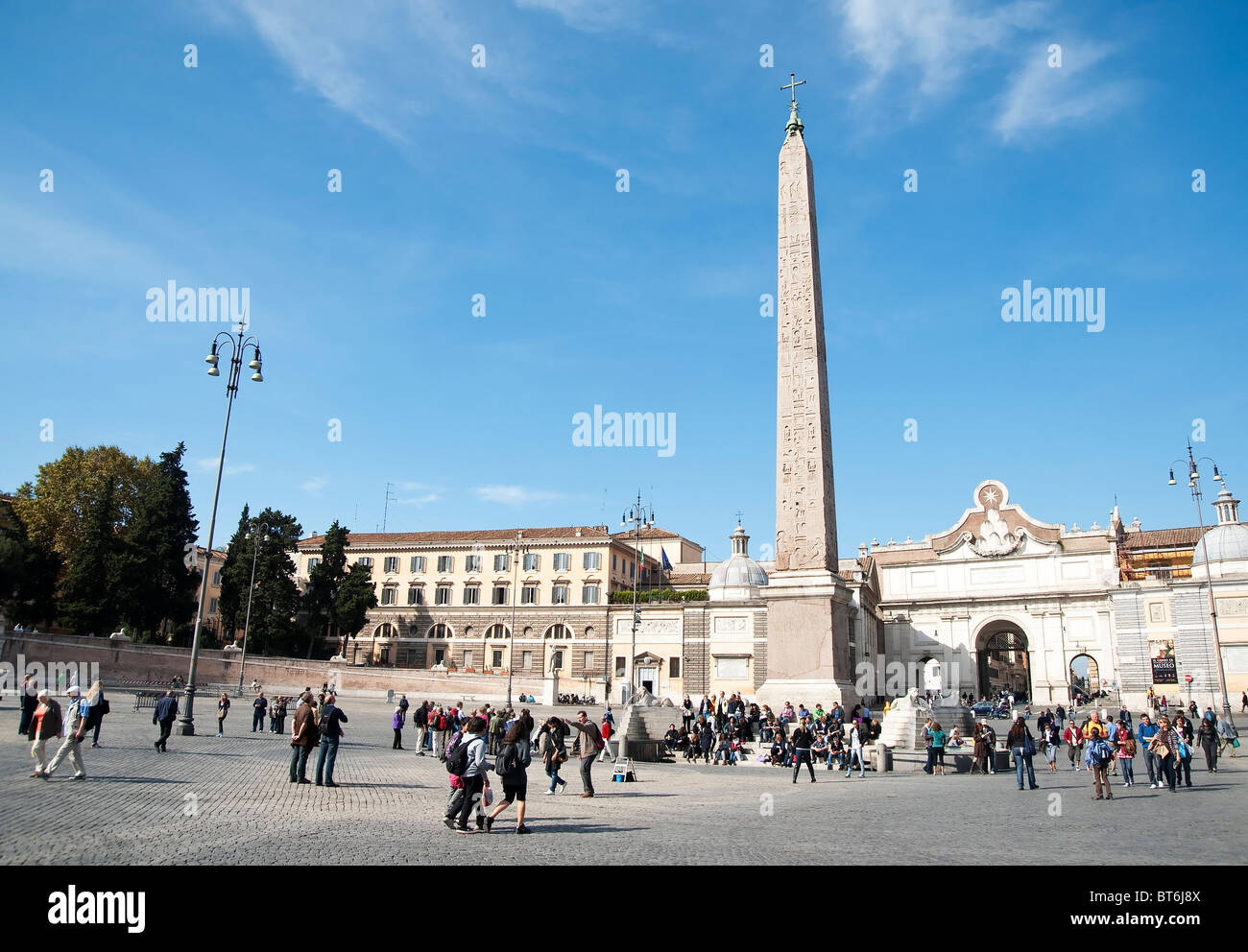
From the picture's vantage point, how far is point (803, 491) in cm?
2158

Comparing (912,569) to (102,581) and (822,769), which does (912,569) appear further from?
(102,581)

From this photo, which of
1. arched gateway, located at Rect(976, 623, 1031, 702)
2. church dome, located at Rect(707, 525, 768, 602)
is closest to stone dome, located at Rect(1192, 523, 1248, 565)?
arched gateway, located at Rect(976, 623, 1031, 702)

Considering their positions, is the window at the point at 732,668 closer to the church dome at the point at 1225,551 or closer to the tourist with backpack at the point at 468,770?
the church dome at the point at 1225,551

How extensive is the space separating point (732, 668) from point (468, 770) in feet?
131

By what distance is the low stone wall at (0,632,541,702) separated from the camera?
1474 inches

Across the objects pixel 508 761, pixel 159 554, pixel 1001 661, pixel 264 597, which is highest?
pixel 159 554

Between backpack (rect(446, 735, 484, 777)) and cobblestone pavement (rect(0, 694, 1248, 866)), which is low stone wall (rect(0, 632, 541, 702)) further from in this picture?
backpack (rect(446, 735, 484, 777))

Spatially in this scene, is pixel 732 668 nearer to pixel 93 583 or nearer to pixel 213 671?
pixel 213 671

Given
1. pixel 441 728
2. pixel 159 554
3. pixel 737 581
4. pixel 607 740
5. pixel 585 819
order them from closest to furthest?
pixel 585 819 → pixel 441 728 → pixel 607 740 → pixel 159 554 → pixel 737 581

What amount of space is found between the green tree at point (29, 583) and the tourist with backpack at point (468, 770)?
44176mm

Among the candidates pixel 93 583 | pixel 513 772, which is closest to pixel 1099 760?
pixel 513 772

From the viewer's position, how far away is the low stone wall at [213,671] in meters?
37.4

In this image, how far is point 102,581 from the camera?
4466 cm

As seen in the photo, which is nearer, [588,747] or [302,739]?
[302,739]
